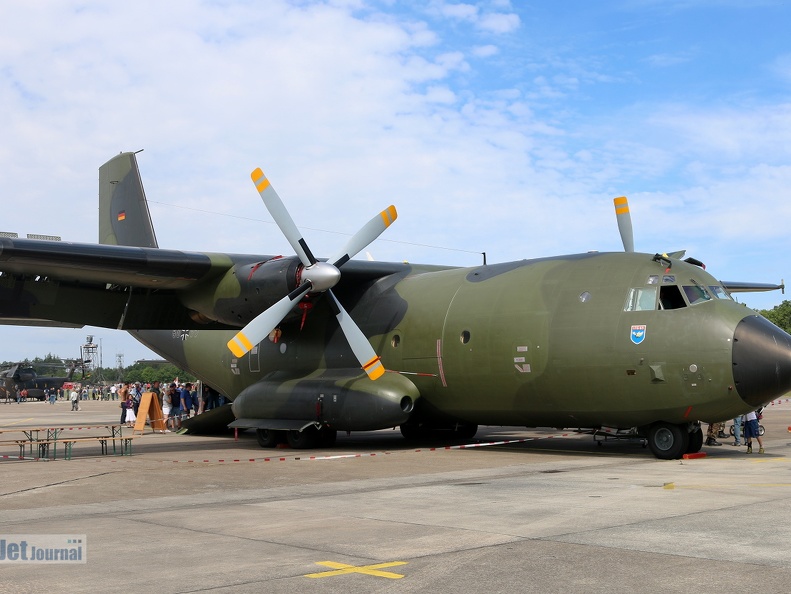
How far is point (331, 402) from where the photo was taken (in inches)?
739

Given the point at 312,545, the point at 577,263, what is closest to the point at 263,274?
the point at 577,263

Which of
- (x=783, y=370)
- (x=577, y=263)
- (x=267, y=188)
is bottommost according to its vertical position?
(x=783, y=370)

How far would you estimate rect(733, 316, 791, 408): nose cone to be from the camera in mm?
13906

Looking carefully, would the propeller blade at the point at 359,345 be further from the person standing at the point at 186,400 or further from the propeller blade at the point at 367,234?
the person standing at the point at 186,400

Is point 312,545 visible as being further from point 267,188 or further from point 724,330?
point 267,188

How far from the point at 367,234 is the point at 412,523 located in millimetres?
11082

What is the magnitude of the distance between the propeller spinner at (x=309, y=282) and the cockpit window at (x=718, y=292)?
6740mm

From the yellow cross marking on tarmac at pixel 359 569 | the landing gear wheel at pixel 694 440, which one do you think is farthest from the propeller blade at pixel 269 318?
the yellow cross marking on tarmac at pixel 359 569

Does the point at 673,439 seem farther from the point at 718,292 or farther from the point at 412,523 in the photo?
the point at 412,523

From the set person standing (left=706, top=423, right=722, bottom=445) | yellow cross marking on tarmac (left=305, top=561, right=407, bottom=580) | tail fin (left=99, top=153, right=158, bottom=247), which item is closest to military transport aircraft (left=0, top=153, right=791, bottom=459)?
person standing (left=706, top=423, right=722, bottom=445)

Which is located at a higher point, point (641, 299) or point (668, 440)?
point (641, 299)

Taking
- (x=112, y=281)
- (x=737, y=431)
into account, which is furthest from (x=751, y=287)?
(x=112, y=281)

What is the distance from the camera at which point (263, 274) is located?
18156mm

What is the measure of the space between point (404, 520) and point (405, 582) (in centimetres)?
272
